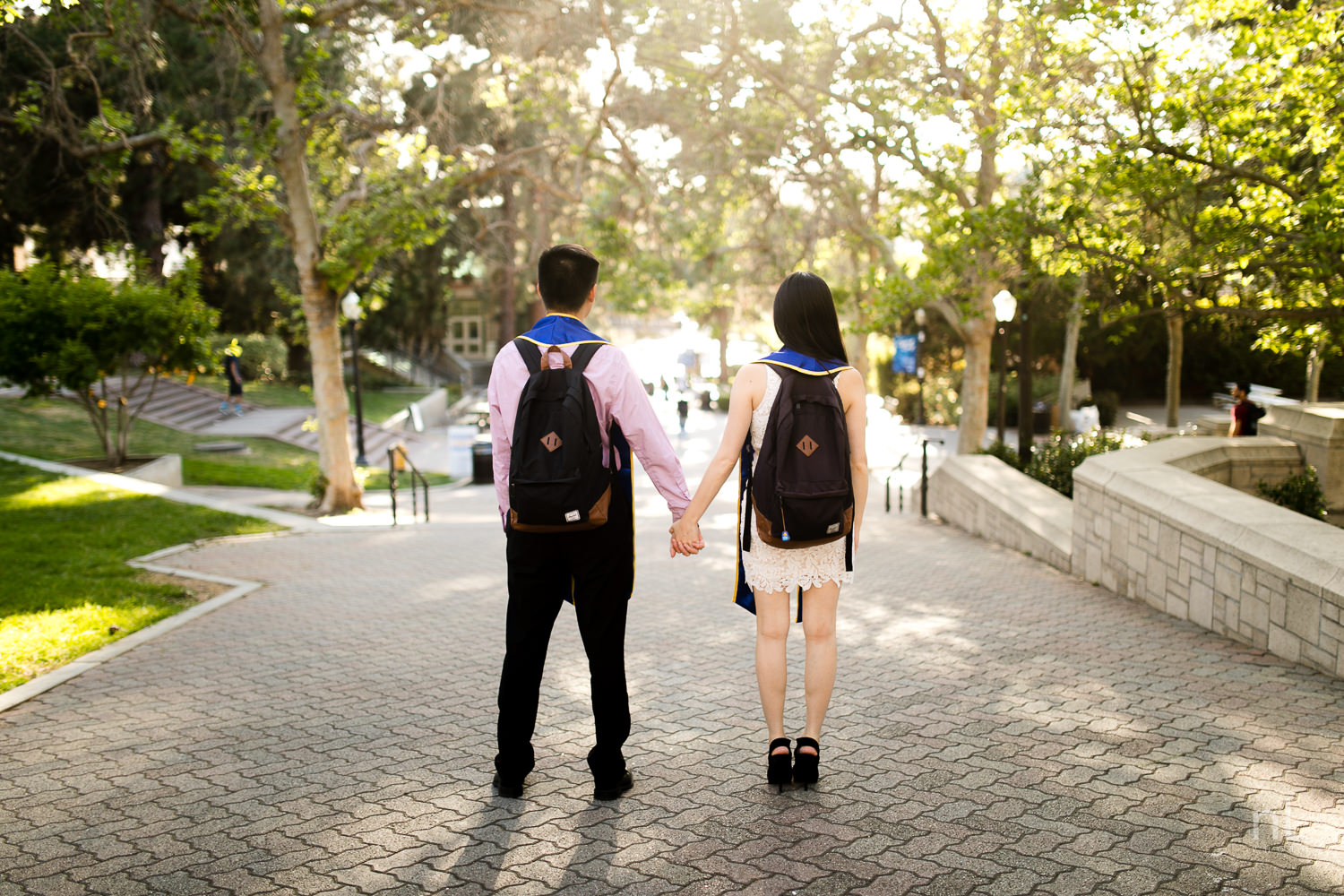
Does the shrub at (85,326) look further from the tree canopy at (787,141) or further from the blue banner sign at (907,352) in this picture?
the blue banner sign at (907,352)

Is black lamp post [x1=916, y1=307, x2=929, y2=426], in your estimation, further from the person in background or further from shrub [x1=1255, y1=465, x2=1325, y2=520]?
shrub [x1=1255, y1=465, x2=1325, y2=520]

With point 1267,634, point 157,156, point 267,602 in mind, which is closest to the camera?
point 1267,634

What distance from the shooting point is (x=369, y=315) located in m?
35.5

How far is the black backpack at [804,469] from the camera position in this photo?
3.41m

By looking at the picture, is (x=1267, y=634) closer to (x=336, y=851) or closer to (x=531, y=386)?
(x=531, y=386)

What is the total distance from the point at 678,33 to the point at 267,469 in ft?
36.3

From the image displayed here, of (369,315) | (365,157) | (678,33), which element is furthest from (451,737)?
(369,315)

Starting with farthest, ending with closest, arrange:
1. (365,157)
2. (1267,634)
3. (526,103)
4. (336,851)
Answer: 1. (365,157)
2. (526,103)
3. (1267,634)
4. (336,851)

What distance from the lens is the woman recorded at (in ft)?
11.6

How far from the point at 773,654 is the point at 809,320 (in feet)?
4.08

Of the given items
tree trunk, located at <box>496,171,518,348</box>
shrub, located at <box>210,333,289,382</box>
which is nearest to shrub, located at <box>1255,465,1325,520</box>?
tree trunk, located at <box>496,171,518,348</box>

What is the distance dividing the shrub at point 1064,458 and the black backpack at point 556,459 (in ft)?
29.9

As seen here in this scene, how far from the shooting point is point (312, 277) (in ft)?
42.5

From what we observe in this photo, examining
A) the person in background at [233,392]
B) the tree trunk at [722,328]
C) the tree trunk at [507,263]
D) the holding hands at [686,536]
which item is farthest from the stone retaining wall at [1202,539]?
the tree trunk at [722,328]
